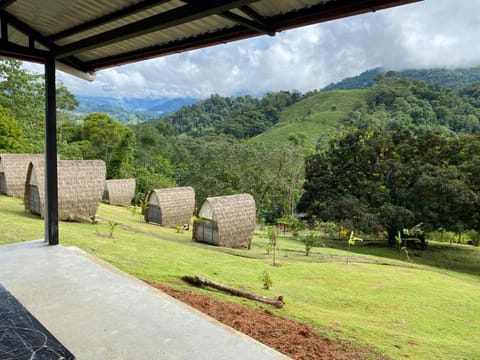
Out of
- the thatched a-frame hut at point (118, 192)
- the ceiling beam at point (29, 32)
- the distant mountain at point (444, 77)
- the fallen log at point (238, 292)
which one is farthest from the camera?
the distant mountain at point (444, 77)

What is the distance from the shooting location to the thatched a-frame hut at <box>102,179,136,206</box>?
62.0 ft

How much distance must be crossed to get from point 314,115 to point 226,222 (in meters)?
40.2

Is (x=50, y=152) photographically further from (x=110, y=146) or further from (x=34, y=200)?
(x=110, y=146)

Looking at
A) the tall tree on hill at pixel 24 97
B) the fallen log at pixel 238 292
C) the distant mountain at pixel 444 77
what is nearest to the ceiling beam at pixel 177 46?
the fallen log at pixel 238 292

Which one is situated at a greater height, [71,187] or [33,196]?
[71,187]

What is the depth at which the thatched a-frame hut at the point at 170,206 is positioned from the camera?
14312mm

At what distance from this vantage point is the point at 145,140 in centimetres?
3138

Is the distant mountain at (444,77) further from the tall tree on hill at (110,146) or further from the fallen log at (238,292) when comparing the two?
the fallen log at (238,292)

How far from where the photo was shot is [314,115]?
160ft

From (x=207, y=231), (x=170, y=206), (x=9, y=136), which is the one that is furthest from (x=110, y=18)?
(x=9, y=136)

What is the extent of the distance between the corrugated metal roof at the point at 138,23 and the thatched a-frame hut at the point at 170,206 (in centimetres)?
1005

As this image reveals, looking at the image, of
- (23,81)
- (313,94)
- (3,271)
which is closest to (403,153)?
(3,271)

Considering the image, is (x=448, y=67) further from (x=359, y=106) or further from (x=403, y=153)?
(x=403, y=153)

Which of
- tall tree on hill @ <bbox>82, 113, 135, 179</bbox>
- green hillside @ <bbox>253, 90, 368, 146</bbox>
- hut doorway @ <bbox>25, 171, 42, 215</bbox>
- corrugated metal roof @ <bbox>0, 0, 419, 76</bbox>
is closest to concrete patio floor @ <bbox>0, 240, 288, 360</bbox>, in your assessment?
corrugated metal roof @ <bbox>0, 0, 419, 76</bbox>
